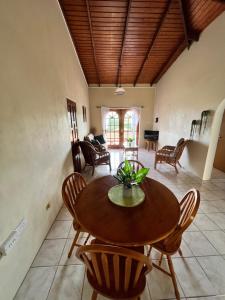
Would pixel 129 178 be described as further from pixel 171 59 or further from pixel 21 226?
pixel 171 59

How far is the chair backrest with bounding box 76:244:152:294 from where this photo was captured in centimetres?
73

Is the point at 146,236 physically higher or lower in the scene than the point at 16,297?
higher

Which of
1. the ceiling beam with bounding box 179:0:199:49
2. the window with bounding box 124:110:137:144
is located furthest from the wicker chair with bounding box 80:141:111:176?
the ceiling beam with bounding box 179:0:199:49

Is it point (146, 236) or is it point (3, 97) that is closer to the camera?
point (146, 236)

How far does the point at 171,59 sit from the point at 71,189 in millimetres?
4998

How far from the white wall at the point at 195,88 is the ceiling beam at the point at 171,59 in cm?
13

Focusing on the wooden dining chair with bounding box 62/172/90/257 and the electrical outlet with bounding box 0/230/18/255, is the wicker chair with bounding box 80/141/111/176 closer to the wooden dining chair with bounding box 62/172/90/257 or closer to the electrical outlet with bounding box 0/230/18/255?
the wooden dining chair with bounding box 62/172/90/257

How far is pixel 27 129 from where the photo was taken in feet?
4.64

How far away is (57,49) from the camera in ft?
7.90

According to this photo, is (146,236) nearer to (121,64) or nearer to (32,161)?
(32,161)

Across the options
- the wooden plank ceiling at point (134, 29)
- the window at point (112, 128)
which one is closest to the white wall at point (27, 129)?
the wooden plank ceiling at point (134, 29)

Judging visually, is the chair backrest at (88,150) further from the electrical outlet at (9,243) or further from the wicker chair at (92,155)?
the electrical outlet at (9,243)

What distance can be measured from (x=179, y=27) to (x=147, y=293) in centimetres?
488

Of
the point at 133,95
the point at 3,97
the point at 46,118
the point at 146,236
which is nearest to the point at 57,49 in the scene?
the point at 46,118
